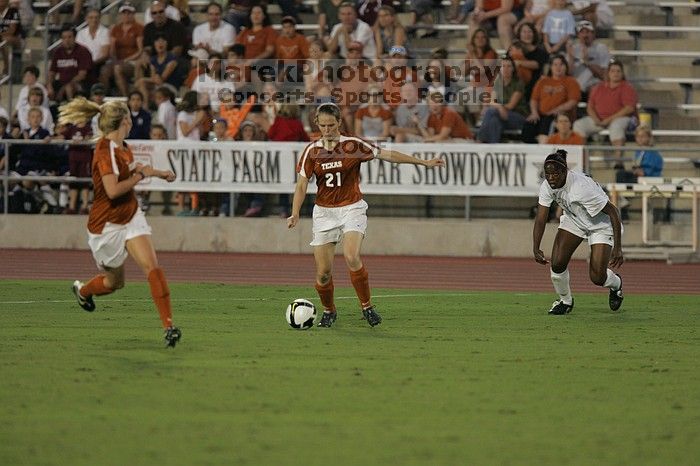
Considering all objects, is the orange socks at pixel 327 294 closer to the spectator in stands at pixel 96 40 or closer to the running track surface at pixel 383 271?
the running track surface at pixel 383 271

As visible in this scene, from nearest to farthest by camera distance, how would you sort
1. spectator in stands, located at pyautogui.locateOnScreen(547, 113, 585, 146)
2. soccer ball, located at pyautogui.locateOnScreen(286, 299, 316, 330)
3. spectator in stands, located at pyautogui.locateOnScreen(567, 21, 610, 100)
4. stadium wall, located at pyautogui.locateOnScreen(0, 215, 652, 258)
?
soccer ball, located at pyautogui.locateOnScreen(286, 299, 316, 330) → spectator in stands, located at pyautogui.locateOnScreen(547, 113, 585, 146) → stadium wall, located at pyautogui.locateOnScreen(0, 215, 652, 258) → spectator in stands, located at pyautogui.locateOnScreen(567, 21, 610, 100)

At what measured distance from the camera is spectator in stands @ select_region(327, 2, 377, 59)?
2369 cm

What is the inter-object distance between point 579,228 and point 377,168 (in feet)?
27.0

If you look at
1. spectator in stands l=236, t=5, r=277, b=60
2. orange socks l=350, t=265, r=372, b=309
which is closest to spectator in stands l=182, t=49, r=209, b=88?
spectator in stands l=236, t=5, r=277, b=60

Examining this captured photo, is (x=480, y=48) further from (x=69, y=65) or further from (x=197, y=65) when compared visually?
(x=69, y=65)

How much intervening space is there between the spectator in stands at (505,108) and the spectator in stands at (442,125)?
0.33 meters

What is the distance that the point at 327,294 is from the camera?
1232 centimetres

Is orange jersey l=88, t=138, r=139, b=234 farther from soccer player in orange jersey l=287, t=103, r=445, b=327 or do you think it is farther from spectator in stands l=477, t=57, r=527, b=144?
spectator in stands l=477, t=57, r=527, b=144

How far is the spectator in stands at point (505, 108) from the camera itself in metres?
22.0

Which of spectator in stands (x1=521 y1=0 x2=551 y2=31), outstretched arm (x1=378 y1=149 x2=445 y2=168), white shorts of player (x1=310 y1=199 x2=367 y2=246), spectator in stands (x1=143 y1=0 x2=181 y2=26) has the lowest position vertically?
white shorts of player (x1=310 y1=199 x2=367 y2=246)

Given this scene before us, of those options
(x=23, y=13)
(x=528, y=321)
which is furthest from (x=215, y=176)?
(x=528, y=321)

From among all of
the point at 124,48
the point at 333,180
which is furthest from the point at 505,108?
the point at 333,180

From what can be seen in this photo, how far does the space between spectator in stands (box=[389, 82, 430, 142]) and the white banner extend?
551 mm

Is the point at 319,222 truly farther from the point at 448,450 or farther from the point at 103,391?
the point at 448,450
